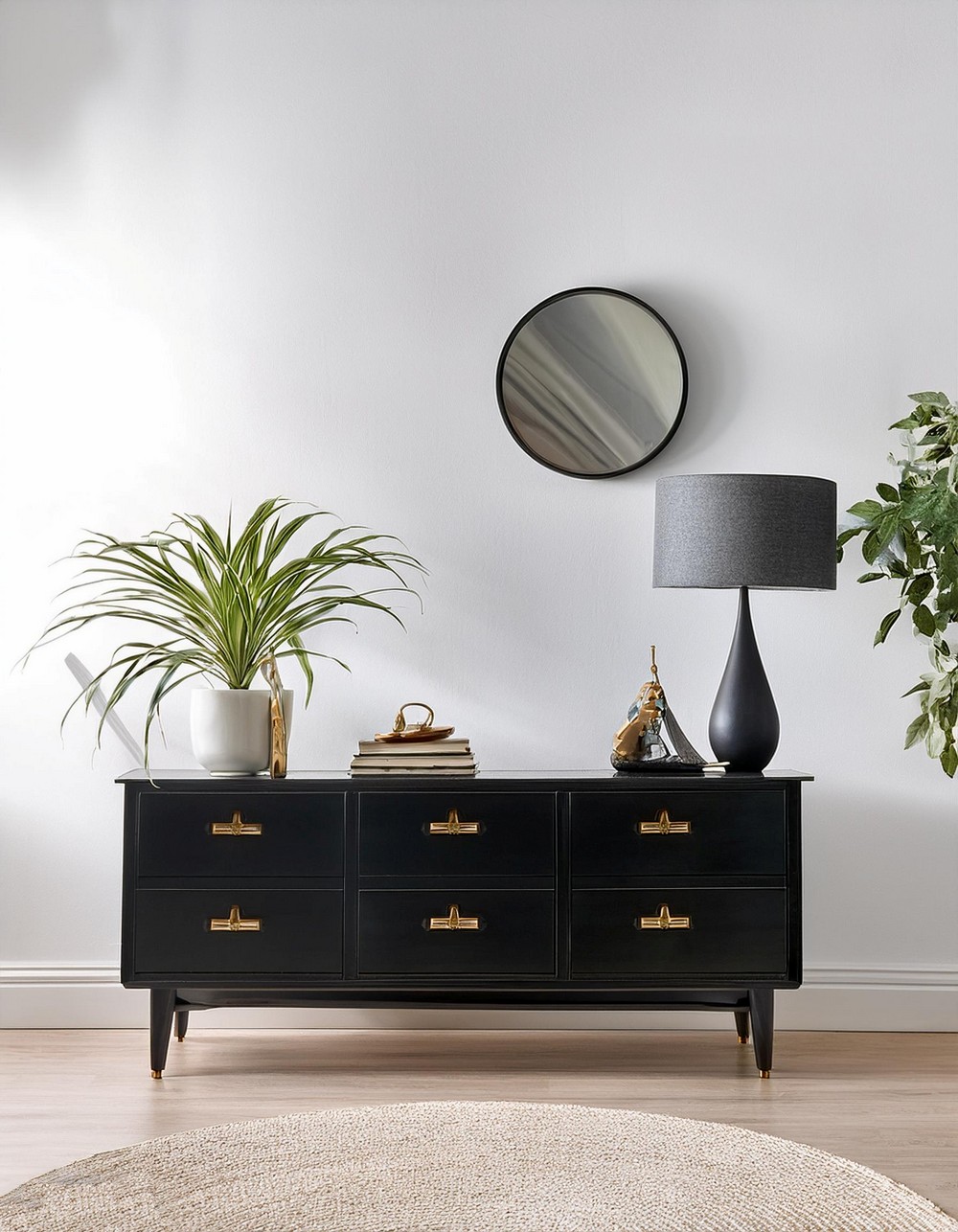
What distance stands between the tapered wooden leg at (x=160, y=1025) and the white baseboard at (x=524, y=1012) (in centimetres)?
38

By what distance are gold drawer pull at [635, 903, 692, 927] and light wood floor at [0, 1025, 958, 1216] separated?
0.33 meters

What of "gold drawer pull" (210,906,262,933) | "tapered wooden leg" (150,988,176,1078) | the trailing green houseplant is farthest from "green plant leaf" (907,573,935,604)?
"tapered wooden leg" (150,988,176,1078)

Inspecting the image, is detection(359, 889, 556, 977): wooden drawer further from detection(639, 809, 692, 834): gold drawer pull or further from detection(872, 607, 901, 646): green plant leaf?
detection(872, 607, 901, 646): green plant leaf

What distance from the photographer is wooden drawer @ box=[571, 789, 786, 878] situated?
2.40 metres

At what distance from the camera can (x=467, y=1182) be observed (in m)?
1.86

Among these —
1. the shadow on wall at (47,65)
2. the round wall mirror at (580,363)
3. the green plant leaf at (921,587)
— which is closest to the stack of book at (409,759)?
the round wall mirror at (580,363)

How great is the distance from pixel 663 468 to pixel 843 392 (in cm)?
48

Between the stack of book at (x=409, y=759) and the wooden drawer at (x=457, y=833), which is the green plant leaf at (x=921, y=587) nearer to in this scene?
the wooden drawer at (x=457, y=833)

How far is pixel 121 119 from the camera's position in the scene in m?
2.89

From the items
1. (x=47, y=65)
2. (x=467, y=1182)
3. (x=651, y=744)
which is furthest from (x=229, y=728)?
(x=47, y=65)

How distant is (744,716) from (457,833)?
673 mm

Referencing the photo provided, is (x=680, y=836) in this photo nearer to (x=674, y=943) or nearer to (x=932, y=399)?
(x=674, y=943)

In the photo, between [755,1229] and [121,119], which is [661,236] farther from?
[755,1229]

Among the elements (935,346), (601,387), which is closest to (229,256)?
(601,387)
